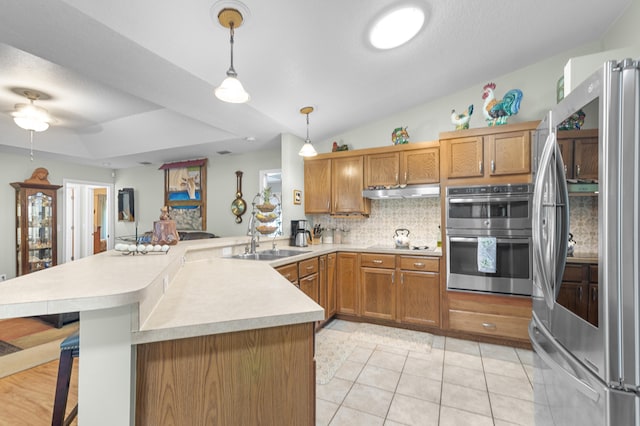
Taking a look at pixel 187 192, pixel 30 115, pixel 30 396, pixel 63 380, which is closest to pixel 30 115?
pixel 30 115

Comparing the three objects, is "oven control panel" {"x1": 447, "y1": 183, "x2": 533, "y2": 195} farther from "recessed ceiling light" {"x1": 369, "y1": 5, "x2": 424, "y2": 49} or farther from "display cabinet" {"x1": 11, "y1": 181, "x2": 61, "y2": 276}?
"display cabinet" {"x1": 11, "y1": 181, "x2": 61, "y2": 276}

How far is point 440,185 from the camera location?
307 centimetres

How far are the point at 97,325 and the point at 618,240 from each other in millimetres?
1619

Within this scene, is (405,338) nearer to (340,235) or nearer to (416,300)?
(416,300)

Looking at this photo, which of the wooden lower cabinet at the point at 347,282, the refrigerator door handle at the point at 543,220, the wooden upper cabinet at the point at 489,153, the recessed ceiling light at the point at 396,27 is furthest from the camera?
the wooden lower cabinet at the point at 347,282

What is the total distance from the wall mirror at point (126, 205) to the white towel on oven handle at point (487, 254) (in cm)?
661

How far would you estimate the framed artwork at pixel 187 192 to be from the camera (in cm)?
530

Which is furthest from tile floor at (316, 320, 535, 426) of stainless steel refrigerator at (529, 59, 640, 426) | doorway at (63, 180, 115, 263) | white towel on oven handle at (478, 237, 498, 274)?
doorway at (63, 180, 115, 263)

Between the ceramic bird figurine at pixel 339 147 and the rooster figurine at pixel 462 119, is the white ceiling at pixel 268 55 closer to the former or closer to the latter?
the ceramic bird figurine at pixel 339 147

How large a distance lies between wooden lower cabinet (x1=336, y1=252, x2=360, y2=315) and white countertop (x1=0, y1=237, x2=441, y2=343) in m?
1.83

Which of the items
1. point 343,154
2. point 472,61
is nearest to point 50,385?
point 343,154

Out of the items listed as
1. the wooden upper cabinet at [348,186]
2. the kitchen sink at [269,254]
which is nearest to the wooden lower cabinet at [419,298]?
the wooden upper cabinet at [348,186]

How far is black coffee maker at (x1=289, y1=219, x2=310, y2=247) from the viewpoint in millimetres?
3584

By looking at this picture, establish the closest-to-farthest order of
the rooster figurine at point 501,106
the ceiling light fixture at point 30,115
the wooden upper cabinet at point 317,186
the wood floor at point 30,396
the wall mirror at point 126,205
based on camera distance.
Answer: the wood floor at point 30,396 → the rooster figurine at point 501,106 → the ceiling light fixture at point 30,115 → the wooden upper cabinet at point 317,186 → the wall mirror at point 126,205
